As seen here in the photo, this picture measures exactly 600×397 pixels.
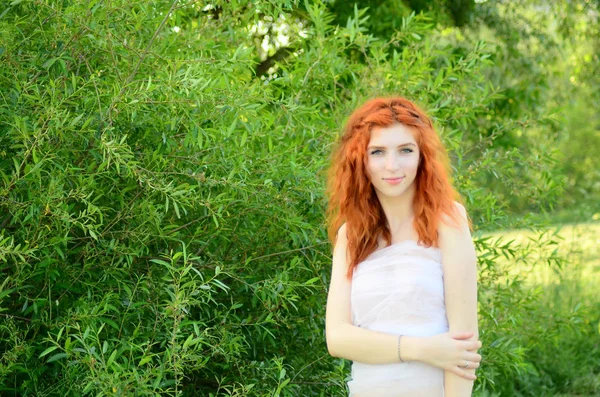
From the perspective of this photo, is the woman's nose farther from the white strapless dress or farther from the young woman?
the white strapless dress

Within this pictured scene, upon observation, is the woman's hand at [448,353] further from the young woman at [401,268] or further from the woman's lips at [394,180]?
the woman's lips at [394,180]

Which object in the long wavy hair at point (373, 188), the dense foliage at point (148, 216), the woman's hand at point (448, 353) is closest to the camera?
the woman's hand at point (448, 353)

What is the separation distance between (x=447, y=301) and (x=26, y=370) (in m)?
1.46

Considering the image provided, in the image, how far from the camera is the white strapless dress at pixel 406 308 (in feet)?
7.67

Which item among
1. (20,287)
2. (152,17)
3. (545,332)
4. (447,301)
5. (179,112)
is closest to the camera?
(447,301)

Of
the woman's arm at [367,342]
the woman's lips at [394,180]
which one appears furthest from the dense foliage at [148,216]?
the woman's lips at [394,180]

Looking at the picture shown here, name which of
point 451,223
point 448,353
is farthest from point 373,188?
point 448,353

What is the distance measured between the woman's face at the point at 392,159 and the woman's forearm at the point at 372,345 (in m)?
0.38

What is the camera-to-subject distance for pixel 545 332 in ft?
15.4

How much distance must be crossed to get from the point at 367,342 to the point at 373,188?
0.46 m

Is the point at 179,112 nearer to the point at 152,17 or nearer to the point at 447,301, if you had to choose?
the point at 152,17

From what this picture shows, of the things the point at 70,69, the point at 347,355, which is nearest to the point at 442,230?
the point at 347,355

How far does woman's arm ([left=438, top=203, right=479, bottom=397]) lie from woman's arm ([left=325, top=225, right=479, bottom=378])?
0.11 ft

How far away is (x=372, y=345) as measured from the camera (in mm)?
2340
